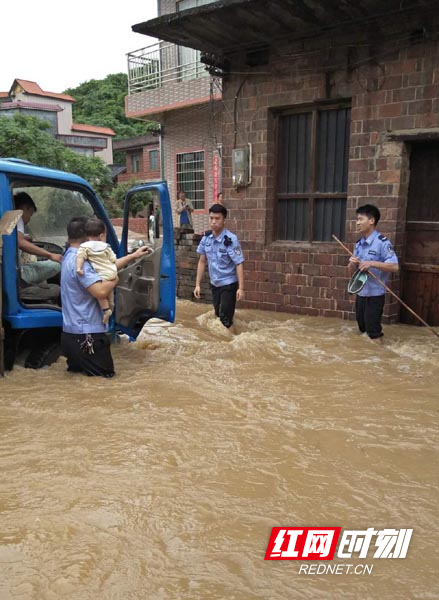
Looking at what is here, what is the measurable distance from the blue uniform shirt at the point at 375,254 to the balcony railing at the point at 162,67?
1072cm

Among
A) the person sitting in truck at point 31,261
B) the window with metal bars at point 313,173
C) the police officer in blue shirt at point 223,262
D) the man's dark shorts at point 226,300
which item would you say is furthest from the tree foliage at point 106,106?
the person sitting in truck at point 31,261

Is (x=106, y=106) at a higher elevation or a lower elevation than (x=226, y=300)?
higher

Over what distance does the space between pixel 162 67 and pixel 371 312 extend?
12912 mm

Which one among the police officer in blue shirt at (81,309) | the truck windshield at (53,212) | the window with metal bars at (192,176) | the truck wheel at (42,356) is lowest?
the truck wheel at (42,356)

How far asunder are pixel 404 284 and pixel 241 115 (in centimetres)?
360

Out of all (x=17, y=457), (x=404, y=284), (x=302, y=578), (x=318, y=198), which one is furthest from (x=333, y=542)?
(x=318, y=198)

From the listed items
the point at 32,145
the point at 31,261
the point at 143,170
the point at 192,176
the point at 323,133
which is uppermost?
the point at 32,145

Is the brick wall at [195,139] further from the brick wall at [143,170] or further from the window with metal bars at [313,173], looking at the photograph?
the brick wall at [143,170]

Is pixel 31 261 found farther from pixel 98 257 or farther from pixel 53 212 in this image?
pixel 98 257

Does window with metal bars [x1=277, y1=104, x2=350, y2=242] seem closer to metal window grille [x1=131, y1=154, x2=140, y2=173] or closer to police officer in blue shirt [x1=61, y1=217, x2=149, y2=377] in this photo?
police officer in blue shirt [x1=61, y1=217, x2=149, y2=377]

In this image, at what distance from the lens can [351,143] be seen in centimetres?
716

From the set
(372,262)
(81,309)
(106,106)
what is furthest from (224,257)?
(106,106)

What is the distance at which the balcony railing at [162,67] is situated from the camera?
50.0 feet

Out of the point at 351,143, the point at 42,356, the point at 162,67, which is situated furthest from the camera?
the point at 162,67
